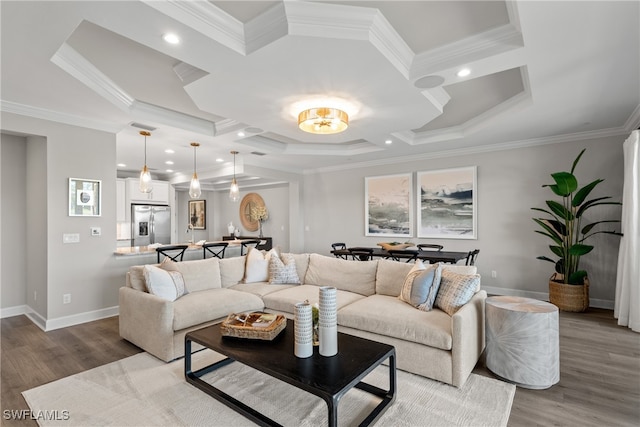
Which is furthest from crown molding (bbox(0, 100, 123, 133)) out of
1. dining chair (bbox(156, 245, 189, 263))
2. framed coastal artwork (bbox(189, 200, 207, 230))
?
framed coastal artwork (bbox(189, 200, 207, 230))

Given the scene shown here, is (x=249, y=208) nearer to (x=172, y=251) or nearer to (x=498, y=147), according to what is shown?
(x=172, y=251)

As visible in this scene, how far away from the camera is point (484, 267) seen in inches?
218

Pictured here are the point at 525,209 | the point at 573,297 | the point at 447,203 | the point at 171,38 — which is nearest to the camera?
the point at 171,38

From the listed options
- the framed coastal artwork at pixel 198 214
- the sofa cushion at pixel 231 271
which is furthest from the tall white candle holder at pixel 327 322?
the framed coastal artwork at pixel 198 214

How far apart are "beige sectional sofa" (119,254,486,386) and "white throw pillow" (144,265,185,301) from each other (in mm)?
90

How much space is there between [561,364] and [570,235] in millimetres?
2439

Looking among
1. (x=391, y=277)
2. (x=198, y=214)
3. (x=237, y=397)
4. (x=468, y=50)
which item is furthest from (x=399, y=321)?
(x=198, y=214)

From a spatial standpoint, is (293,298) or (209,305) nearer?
(209,305)

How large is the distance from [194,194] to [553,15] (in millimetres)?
5269

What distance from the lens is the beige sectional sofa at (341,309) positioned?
2502mm


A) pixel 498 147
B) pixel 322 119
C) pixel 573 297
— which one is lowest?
pixel 573 297

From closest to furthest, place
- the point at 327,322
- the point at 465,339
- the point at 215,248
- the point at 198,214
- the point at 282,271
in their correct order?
the point at 327,322
the point at 465,339
the point at 282,271
the point at 215,248
the point at 198,214

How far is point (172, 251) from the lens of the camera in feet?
17.0

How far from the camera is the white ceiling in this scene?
6.87 ft
